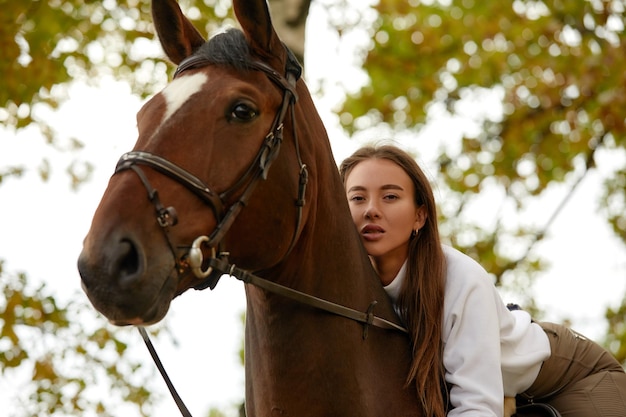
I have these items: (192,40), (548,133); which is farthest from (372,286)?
(548,133)

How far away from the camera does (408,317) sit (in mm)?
A: 3797

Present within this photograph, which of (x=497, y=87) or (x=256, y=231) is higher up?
(x=497, y=87)

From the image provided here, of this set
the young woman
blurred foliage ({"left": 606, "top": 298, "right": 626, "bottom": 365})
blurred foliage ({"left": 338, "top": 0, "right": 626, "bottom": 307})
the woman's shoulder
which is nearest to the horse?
the young woman

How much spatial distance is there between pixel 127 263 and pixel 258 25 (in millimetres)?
1129

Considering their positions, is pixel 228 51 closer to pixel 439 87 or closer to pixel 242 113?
pixel 242 113

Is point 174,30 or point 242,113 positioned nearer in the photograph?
point 242,113

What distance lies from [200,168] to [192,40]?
32.1 inches

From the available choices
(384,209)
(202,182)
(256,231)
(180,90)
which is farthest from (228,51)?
(384,209)

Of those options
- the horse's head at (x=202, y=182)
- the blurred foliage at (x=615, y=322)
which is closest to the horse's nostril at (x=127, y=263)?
the horse's head at (x=202, y=182)

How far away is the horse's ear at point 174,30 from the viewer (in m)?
3.56

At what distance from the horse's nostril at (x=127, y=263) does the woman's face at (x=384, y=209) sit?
1332mm

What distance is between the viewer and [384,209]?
3.95m

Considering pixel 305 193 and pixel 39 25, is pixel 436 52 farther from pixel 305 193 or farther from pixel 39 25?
pixel 305 193

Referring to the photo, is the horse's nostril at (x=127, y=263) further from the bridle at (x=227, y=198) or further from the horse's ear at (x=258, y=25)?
the horse's ear at (x=258, y=25)
